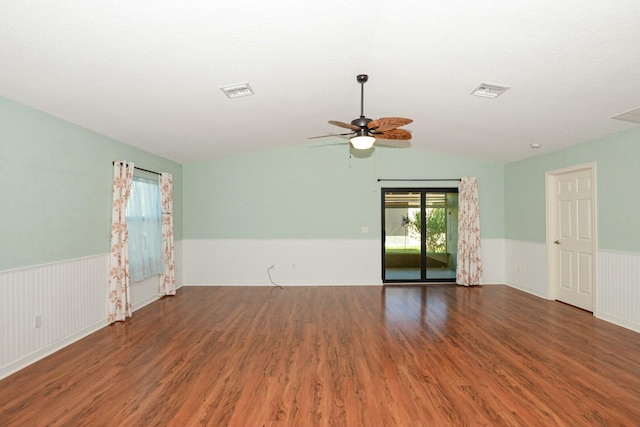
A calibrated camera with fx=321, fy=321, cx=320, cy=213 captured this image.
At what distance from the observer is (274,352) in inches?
134

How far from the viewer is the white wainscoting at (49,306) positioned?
294cm

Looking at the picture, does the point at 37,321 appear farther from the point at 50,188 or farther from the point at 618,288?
the point at 618,288

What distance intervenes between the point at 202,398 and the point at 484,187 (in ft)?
21.2

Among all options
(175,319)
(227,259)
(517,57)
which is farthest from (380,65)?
(227,259)

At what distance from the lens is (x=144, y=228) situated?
5.21 metres

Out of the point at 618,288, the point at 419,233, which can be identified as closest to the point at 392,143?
the point at 419,233

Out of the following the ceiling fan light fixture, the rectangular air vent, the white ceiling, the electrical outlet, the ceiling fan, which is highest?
the white ceiling

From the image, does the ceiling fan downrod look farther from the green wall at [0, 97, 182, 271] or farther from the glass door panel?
the glass door panel

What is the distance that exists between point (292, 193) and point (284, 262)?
1.46m

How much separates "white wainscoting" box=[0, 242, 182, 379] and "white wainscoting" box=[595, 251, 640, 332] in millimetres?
6736

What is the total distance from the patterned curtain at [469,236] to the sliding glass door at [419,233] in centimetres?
21

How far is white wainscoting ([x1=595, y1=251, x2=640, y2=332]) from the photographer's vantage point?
4000mm

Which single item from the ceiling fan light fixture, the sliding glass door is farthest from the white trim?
the sliding glass door

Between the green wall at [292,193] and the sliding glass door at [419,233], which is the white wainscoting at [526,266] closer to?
the sliding glass door at [419,233]
